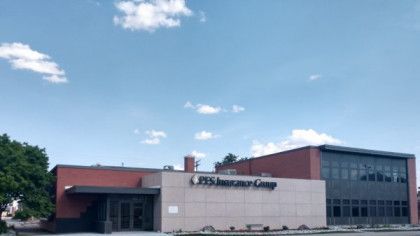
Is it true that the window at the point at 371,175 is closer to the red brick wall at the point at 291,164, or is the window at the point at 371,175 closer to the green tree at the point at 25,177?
the red brick wall at the point at 291,164

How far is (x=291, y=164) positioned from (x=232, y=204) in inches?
407

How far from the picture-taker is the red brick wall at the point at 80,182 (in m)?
39.0

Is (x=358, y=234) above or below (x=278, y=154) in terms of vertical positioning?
below

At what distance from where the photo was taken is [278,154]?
166 ft

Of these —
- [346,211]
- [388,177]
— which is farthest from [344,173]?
[388,177]

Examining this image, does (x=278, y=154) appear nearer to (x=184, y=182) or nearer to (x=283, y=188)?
(x=283, y=188)

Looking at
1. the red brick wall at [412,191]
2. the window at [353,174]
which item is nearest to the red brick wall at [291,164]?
the window at [353,174]

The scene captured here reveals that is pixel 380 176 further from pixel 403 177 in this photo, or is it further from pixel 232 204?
pixel 232 204

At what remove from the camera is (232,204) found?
40594 mm

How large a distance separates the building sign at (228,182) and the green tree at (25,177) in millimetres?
10670

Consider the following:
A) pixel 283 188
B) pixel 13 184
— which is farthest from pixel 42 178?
pixel 283 188

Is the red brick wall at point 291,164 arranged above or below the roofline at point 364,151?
below

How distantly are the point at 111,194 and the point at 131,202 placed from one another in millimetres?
1775

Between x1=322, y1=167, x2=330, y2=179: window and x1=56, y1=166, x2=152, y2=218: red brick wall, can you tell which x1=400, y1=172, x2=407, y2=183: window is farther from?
x1=56, y1=166, x2=152, y2=218: red brick wall
